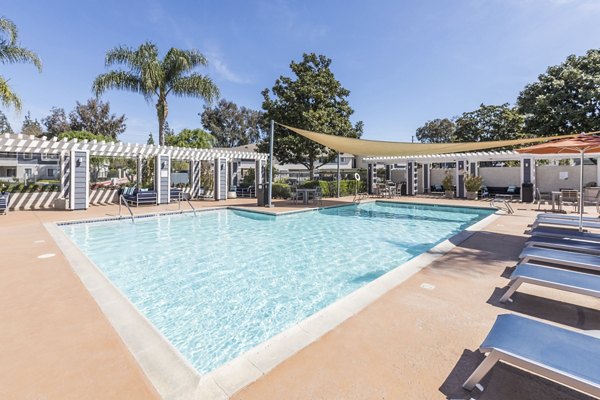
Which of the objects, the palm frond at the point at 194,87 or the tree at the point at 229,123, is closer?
the palm frond at the point at 194,87

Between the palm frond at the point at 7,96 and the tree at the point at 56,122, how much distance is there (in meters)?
32.8

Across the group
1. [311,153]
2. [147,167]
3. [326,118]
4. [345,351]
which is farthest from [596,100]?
[147,167]

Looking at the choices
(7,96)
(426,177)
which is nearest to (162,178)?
(7,96)

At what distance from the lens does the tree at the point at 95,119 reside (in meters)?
35.3

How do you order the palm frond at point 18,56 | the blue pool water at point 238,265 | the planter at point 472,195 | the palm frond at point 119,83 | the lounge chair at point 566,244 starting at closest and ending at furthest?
the blue pool water at point 238,265
the lounge chair at point 566,244
the palm frond at point 18,56
the palm frond at point 119,83
the planter at point 472,195

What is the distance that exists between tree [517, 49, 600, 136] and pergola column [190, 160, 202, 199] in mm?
24207

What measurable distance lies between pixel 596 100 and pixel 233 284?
84.6ft

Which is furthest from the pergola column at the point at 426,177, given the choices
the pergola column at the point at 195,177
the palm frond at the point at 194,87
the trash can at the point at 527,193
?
the pergola column at the point at 195,177

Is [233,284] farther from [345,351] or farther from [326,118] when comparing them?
[326,118]

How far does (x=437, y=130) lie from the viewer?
184 ft

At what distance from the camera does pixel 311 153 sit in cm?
1923

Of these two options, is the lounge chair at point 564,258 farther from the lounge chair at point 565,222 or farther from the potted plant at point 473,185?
the potted plant at point 473,185

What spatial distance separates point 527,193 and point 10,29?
24599mm

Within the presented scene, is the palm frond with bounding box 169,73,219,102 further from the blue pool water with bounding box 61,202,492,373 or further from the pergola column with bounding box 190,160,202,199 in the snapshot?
the blue pool water with bounding box 61,202,492,373
